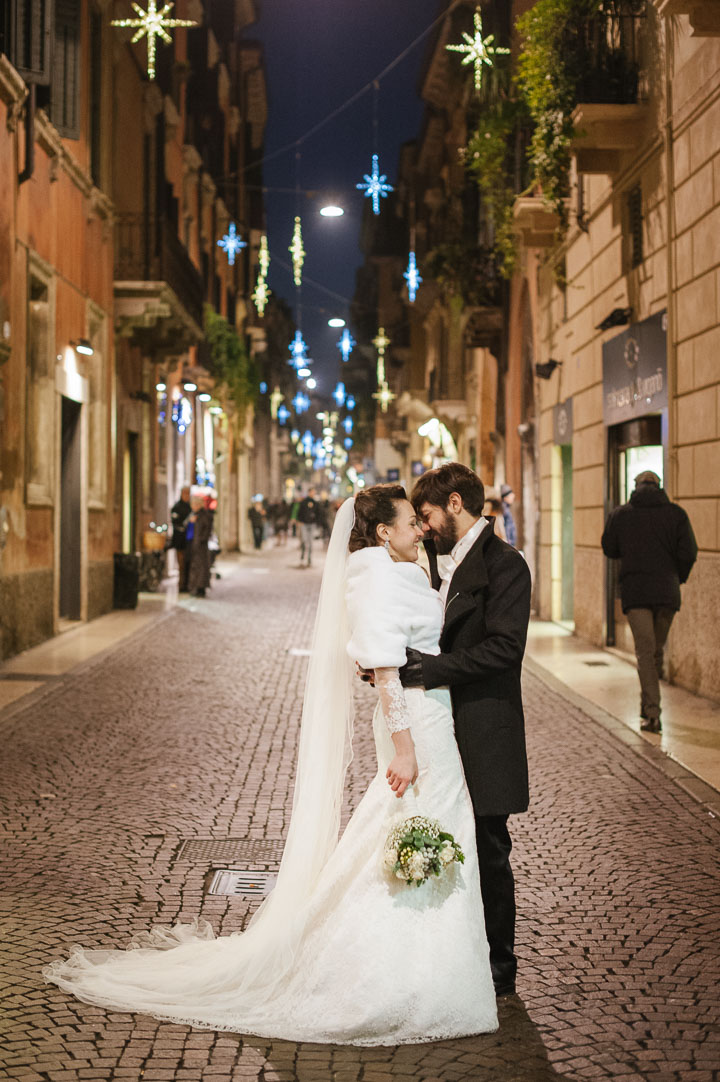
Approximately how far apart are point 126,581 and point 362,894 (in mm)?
16655

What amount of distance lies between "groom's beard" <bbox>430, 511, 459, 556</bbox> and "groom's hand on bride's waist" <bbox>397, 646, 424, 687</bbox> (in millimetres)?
445

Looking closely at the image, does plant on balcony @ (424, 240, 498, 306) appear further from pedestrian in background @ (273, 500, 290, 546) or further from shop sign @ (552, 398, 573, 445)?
pedestrian in background @ (273, 500, 290, 546)

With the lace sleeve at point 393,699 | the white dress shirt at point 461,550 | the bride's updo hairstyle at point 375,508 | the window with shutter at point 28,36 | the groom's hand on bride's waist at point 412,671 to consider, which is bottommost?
the lace sleeve at point 393,699

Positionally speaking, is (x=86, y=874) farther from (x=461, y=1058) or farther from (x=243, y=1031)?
(x=461, y=1058)

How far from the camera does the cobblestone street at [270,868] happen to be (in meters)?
3.88

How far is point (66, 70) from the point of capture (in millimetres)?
16750

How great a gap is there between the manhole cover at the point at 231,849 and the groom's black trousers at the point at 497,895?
73.9 inches

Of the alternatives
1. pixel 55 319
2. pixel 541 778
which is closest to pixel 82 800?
pixel 541 778

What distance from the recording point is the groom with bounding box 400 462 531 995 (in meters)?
4.29

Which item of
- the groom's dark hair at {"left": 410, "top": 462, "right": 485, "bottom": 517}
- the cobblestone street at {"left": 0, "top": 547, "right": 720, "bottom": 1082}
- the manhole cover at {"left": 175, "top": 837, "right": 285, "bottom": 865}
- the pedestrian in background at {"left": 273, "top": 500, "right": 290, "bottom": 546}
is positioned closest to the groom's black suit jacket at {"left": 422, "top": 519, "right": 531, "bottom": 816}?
the groom's dark hair at {"left": 410, "top": 462, "right": 485, "bottom": 517}

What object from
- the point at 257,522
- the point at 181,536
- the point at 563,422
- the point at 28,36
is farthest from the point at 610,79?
the point at 257,522

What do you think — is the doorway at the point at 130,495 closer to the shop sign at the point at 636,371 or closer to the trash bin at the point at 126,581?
the trash bin at the point at 126,581

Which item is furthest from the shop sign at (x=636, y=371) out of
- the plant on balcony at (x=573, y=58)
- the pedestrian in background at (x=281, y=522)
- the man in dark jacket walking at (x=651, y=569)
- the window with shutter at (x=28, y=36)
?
the pedestrian in background at (x=281, y=522)

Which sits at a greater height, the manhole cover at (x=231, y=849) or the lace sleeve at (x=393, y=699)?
the lace sleeve at (x=393, y=699)
